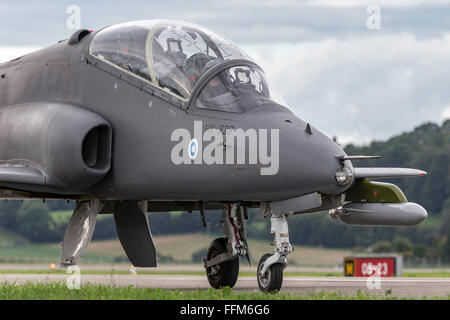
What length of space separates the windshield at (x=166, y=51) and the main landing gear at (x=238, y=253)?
234 cm

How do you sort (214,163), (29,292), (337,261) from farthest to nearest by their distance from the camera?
1. (337,261)
2. (214,163)
3. (29,292)

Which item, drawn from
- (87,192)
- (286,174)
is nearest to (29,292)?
(87,192)

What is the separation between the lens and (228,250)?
52.2 feet

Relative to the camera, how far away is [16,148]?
15227 mm

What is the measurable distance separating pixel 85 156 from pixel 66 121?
60cm

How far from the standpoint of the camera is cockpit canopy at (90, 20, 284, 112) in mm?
13938

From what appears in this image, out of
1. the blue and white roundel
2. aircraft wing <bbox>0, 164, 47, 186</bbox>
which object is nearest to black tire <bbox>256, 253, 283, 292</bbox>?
the blue and white roundel

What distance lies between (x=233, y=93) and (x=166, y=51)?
4.32ft

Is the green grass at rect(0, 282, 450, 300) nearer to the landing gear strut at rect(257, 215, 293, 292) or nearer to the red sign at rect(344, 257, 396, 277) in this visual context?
the landing gear strut at rect(257, 215, 293, 292)

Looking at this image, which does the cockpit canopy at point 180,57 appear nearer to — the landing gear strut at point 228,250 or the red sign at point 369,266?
the landing gear strut at point 228,250

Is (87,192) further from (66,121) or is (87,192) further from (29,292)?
(29,292)

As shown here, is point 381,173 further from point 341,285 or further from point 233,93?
point 233,93
